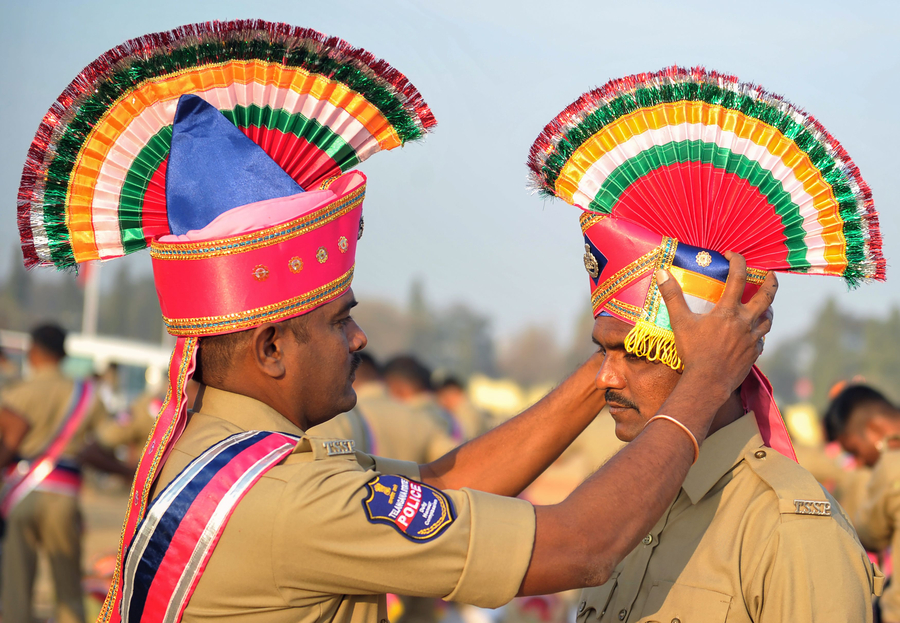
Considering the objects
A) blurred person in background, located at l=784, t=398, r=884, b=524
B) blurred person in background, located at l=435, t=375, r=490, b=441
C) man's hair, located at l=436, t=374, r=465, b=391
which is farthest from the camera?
man's hair, located at l=436, t=374, r=465, b=391

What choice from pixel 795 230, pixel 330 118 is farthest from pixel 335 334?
pixel 795 230

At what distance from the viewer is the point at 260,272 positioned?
237 centimetres

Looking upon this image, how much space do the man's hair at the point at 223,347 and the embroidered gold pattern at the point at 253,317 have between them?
32mm

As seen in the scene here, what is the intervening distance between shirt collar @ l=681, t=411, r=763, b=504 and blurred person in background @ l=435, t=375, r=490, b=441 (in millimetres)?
10071

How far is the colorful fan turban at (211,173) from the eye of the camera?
2383 millimetres

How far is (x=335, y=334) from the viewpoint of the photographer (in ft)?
8.23

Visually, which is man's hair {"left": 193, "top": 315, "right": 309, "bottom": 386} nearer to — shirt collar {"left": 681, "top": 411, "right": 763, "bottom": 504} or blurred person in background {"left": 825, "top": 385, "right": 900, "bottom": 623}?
shirt collar {"left": 681, "top": 411, "right": 763, "bottom": 504}

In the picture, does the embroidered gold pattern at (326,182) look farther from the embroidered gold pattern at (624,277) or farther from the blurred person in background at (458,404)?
the blurred person in background at (458,404)

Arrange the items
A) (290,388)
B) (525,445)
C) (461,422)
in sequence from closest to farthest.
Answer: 1. (290,388)
2. (525,445)
3. (461,422)

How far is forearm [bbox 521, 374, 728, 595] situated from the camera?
81.3 inches

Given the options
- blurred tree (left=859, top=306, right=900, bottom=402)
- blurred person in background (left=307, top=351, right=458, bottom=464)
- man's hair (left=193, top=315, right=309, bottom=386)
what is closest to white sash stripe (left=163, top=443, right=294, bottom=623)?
man's hair (left=193, top=315, right=309, bottom=386)

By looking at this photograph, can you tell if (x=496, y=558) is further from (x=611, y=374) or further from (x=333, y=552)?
(x=611, y=374)

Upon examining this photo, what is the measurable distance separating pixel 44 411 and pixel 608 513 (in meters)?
7.67

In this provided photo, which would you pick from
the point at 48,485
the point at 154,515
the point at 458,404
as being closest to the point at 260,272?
the point at 154,515
